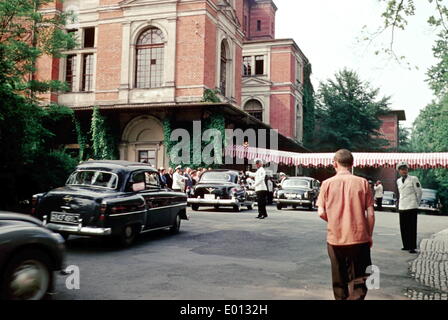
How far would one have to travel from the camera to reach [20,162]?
40.0 feet

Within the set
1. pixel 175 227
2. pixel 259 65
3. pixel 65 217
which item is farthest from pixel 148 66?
pixel 65 217

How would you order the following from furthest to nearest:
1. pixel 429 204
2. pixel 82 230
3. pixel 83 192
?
1. pixel 429 204
2. pixel 83 192
3. pixel 82 230

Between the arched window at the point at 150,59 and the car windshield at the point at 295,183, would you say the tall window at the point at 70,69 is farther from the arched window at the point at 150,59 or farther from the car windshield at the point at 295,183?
the car windshield at the point at 295,183

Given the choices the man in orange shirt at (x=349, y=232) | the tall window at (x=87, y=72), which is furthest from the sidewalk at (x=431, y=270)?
the tall window at (x=87, y=72)

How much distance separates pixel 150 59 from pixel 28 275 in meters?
25.2

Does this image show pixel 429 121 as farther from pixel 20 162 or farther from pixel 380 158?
pixel 20 162

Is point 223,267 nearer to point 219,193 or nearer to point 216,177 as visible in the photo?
point 219,193

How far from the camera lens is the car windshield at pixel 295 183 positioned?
835 inches

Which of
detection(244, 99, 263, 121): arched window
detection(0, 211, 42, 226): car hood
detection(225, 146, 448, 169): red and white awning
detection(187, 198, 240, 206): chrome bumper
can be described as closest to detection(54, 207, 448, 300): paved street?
detection(0, 211, 42, 226): car hood

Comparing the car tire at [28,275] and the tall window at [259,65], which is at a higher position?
the tall window at [259,65]

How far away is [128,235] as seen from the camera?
8.68 meters

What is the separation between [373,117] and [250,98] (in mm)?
15750

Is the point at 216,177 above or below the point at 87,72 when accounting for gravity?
below

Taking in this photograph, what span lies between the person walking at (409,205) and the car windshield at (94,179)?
243 inches
